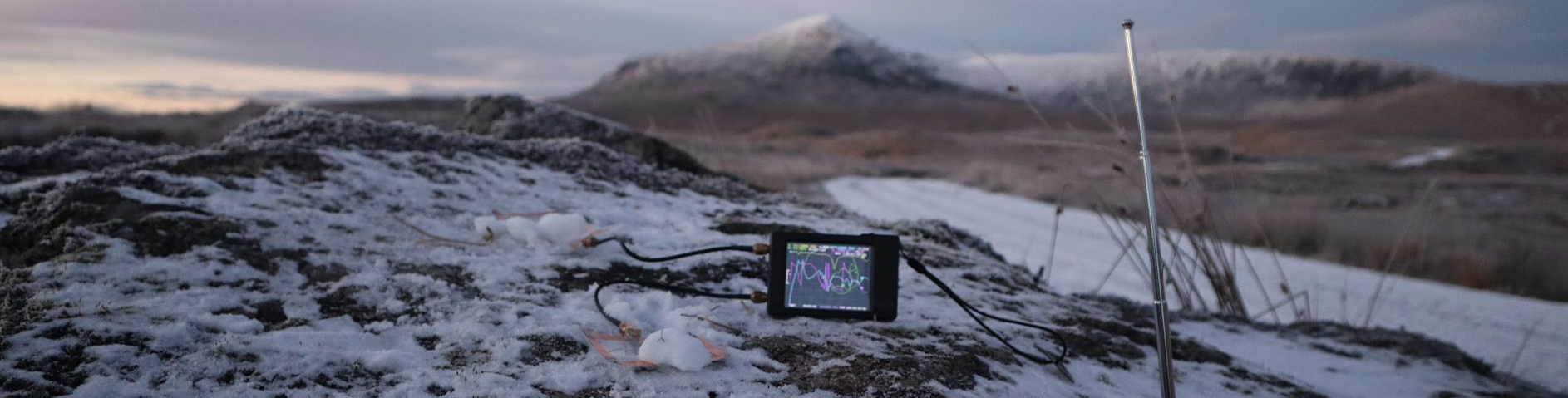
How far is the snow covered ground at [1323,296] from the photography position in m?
3.24

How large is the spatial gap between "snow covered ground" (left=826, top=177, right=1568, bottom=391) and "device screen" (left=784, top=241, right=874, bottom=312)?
119 centimetres

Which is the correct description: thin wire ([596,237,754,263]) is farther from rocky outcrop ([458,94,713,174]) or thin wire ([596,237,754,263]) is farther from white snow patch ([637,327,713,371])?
rocky outcrop ([458,94,713,174])

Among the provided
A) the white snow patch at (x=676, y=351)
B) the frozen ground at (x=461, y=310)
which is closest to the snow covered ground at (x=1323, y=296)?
the frozen ground at (x=461, y=310)

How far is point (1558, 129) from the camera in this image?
426 inches

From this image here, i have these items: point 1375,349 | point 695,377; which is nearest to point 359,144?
point 695,377

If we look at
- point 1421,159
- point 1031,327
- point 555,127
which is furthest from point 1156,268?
point 1421,159

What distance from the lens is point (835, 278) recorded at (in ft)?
6.53

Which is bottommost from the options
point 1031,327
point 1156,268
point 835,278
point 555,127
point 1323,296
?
point 1323,296

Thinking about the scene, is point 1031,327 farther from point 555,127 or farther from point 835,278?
point 555,127

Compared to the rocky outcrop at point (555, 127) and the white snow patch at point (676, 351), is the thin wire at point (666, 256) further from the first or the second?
the rocky outcrop at point (555, 127)

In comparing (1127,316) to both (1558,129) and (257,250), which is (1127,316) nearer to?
(257,250)

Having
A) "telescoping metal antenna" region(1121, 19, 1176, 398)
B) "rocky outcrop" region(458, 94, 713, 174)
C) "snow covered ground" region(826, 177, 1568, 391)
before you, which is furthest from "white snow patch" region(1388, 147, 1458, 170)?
"telescoping metal antenna" region(1121, 19, 1176, 398)

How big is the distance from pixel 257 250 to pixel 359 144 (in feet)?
4.18

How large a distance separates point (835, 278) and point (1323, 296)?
11.9ft
